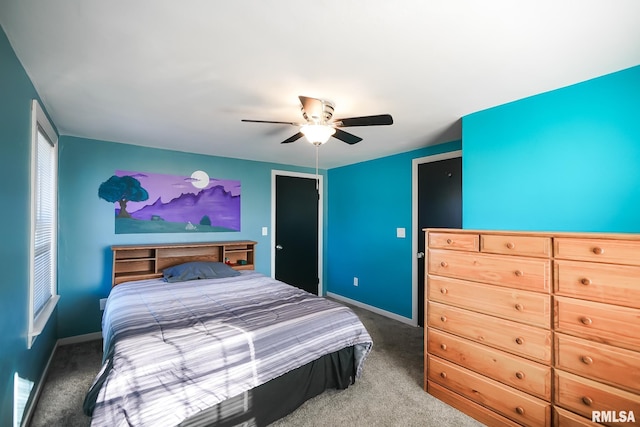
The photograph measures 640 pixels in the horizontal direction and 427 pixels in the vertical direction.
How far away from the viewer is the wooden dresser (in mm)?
1464

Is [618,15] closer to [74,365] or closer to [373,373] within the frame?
[373,373]

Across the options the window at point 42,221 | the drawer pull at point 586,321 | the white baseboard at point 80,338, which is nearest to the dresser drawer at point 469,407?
the drawer pull at point 586,321

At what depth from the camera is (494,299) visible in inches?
75.1

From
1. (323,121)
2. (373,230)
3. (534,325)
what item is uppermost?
(323,121)

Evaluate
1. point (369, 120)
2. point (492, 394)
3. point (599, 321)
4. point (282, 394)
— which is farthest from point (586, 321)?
point (282, 394)

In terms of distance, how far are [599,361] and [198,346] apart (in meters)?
2.26

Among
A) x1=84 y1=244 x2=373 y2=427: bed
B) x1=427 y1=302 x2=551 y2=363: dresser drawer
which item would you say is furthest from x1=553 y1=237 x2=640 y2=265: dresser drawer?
x1=84 y1=244 x2=373 y2=427: bed

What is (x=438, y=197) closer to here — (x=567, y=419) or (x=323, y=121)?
(x=323, y=121)

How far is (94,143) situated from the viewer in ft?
→ 10.7

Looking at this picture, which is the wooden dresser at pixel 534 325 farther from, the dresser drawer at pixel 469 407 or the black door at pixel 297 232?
the black door at pixel 297 232

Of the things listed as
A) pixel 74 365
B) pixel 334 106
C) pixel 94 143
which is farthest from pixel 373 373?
pixel 94 143

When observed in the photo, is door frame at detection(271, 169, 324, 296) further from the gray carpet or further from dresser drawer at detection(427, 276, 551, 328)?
dresser drawer at detection(427, 276, 551, 328)

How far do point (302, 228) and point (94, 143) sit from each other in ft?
9.87

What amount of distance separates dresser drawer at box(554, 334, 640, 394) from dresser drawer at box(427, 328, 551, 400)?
0.14 meters
